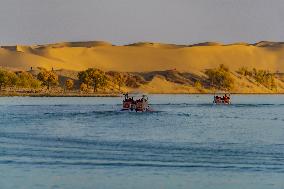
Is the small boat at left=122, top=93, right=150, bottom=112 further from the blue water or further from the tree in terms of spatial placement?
the tree

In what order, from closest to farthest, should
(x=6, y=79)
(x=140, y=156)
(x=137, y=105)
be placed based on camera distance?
1. (x=140, y=156)
2. (x=137, y=105)
3. (x=6, y=79)

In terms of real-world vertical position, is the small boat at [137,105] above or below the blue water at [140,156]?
above

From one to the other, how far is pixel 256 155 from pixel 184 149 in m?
4.80

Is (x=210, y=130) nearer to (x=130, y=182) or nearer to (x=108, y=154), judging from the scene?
(x=108, y=154)

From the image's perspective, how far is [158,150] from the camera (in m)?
45.4

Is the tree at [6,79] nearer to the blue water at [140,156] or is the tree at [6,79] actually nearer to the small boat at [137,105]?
the small boat at [137,105]

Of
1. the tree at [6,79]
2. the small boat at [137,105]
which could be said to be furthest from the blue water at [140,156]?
the tree at [6,79]

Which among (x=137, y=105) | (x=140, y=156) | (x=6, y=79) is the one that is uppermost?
(x=6, y=79)

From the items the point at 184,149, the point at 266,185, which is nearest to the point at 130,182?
the point at 266,185

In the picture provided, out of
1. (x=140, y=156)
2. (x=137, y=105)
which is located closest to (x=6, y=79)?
(x=137, y=105)

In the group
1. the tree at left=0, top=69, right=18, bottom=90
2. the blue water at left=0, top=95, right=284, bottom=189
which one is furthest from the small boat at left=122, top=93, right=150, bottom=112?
the tree at left=0, top=69, right=18, bottom=90

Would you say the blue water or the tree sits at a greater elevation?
the tree

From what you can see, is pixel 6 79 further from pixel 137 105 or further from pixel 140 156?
pixel 140 156

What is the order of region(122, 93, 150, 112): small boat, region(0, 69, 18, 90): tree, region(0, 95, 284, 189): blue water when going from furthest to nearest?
1. region(0, 69, 18, 90): tree
2. region(122, 93, 150, 112): small boat
3. region(0, 95, 284, 189): blue water
